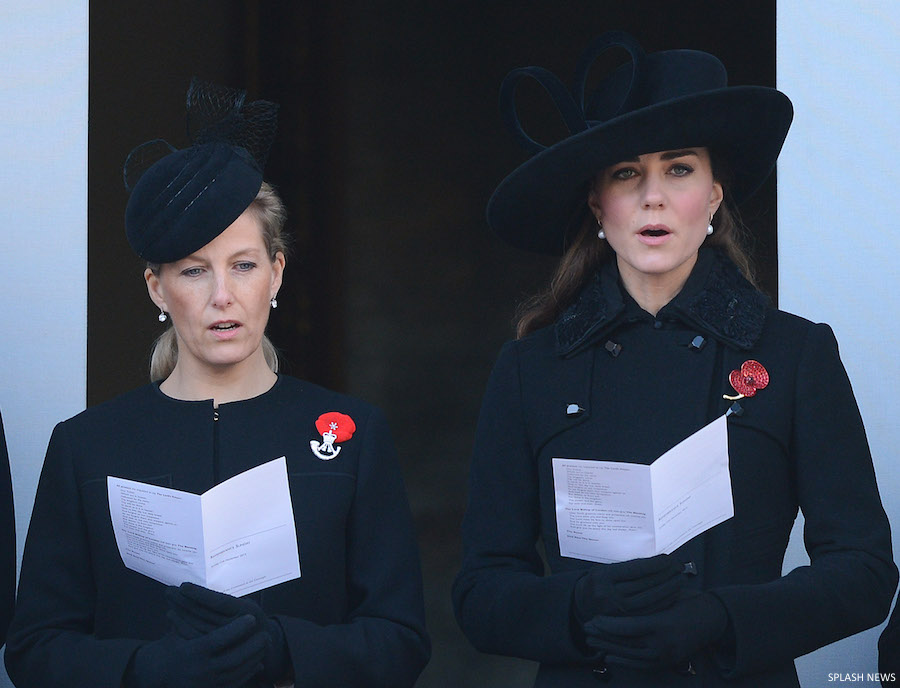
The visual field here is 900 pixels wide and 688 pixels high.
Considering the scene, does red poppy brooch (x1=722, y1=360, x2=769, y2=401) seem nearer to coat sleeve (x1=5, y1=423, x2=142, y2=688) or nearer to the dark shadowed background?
coat sleeve (x1=5, y1=423, x2=142, y2=688)

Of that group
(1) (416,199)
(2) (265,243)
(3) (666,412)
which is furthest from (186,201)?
(1) (416,199)

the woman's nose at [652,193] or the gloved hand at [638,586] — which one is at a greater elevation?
the woman's nose at [652,193]

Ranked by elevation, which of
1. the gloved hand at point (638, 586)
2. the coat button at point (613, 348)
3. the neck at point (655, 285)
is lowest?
the gloved hand at point (638, 586)

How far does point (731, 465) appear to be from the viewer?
8.22 ft

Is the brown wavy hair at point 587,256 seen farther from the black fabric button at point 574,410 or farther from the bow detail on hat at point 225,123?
the bow detail on hat at point 225,123

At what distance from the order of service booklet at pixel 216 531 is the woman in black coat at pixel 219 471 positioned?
63mm

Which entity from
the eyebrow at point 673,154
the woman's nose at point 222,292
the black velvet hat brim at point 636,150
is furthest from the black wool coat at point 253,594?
the eyebrow at point 673,154

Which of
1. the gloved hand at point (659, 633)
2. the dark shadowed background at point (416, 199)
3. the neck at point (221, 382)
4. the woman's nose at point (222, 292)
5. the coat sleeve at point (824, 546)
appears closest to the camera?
the gloved hand at point (659, 633)

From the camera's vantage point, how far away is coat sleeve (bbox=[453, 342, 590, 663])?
2.52 metres

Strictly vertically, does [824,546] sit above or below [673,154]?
below

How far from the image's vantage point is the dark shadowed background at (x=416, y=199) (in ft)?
19.3

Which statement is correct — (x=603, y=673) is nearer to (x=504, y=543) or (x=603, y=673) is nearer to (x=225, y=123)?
(x=504, y=543)

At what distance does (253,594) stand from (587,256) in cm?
101

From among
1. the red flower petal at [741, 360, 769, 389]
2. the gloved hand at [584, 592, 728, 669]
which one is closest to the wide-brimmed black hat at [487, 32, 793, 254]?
the red flower petal at [741, 360, 769, 389]
